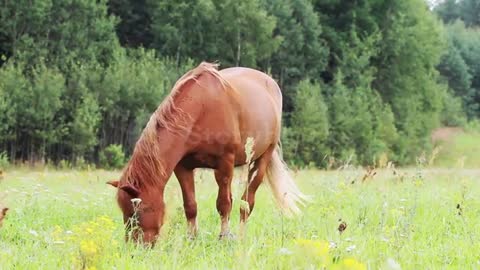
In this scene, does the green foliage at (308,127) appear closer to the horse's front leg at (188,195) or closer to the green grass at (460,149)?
the green grass at (460,149)

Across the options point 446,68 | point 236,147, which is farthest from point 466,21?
point 236,147

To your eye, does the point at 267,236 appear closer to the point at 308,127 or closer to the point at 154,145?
the point at 154,145

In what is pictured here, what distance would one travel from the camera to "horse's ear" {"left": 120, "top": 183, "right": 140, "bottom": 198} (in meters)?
4.52

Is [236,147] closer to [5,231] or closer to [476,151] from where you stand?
[5,231]

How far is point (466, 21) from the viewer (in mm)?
81562

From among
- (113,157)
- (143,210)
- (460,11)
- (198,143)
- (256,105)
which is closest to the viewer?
(143,210)

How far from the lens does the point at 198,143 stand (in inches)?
210

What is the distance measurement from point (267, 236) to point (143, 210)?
3.04 feet

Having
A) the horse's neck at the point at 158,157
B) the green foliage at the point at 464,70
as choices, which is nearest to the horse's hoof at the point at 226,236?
the horse's neck at the point at 158,157

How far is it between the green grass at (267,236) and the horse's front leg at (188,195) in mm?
89

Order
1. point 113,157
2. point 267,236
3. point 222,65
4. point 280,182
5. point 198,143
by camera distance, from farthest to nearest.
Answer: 1. point 222,65
2. point 113,157
3. point 280,182
4. point 198,143
5. point 267,236

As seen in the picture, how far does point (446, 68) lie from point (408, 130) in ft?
72.3

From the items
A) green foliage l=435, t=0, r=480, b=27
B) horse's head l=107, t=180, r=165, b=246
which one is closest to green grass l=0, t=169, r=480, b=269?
horse's head l=107, t=180, r=165, b=246

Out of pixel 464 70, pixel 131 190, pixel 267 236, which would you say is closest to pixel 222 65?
pixel 131 190
